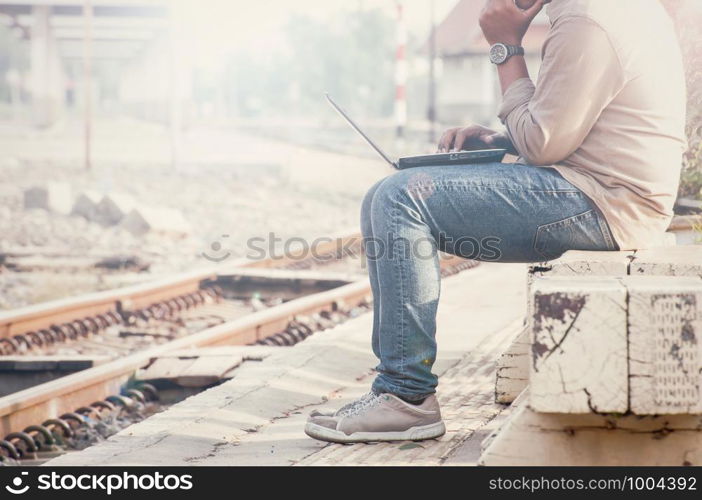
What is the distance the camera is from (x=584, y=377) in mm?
2344

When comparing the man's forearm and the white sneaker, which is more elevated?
the man's forearm

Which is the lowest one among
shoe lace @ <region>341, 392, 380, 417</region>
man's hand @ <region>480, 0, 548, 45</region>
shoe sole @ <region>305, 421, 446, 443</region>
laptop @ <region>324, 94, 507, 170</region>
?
shoe sole @ <region>305, 421, 446, 443</region>

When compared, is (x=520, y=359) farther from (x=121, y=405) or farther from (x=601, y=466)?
(x=121, y=405)

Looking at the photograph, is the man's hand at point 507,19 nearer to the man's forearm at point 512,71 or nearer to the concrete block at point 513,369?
the man's forearm at point 512,71

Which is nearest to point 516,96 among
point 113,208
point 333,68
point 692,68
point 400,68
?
point 692,68

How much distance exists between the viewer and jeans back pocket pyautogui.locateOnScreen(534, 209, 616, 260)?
2908mm

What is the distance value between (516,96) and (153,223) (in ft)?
30.1

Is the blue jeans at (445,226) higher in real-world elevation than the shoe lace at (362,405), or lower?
higher

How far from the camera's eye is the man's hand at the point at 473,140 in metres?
3.29

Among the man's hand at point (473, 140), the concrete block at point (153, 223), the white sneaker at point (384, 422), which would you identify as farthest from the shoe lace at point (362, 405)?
the concrete block at point (153, 223)

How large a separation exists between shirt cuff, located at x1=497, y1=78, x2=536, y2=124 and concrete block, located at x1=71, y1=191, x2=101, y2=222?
1060cm

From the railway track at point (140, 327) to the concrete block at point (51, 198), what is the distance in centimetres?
475

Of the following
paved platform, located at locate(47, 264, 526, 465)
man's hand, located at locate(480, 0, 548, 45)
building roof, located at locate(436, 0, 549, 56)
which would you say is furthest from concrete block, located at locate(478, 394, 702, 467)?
building roof, located at locate(436, 0, 549, 56)

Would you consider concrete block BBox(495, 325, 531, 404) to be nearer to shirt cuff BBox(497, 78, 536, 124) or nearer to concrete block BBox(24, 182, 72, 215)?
shirt cuff BBox(497, 78, 536, 124)
